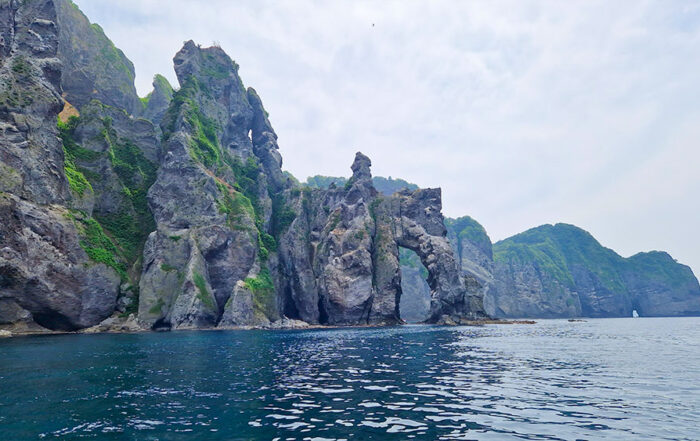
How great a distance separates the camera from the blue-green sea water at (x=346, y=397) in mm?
12945

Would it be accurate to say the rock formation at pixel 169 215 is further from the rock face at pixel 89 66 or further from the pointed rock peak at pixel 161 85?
the pointed rock peak at pixel 161 85

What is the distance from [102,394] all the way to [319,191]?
108 meters

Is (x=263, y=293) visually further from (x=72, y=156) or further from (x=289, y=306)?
(x=72, y=156)

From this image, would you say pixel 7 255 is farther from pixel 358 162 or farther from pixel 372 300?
pixel 358 162

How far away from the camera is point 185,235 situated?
82688mm

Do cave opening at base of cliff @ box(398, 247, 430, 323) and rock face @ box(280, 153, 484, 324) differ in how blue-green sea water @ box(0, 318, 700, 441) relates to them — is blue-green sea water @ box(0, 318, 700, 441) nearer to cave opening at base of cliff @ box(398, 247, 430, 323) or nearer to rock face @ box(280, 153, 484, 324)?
rock face @ box(280, 153, 484, 324)

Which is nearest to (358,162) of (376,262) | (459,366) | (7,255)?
(376,262)

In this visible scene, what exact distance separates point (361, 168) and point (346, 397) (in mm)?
105227

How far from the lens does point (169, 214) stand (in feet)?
279

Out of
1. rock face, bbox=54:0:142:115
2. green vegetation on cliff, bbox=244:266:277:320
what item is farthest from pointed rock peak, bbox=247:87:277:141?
green vegetation on cliff, bbox=244:266:277:320

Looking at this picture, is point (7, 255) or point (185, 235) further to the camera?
point (185, 235)

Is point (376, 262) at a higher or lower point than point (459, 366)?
higher

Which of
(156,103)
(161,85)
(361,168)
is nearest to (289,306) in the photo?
(361,168)

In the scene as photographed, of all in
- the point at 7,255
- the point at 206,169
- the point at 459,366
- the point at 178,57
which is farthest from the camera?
the point at 178,57
